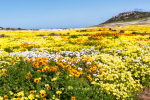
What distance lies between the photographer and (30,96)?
4.22m

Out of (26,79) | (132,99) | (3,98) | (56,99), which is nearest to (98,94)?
(132,99)

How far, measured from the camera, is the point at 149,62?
871 cm

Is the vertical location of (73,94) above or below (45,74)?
below

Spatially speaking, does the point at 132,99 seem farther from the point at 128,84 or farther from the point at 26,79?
the point at 26,79

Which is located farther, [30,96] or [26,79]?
[26,79]

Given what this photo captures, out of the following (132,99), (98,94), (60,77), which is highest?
(60,77)

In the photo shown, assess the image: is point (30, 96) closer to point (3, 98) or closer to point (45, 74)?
point (3, 98)

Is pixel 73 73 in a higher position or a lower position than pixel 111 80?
higher

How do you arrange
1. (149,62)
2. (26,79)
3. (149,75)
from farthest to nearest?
(149,62)
(149,75)
(26,79)

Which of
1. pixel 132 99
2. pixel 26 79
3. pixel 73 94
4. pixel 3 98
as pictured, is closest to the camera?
pixel 3 98

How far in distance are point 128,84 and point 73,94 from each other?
3032 millimetres

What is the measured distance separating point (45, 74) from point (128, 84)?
396cm

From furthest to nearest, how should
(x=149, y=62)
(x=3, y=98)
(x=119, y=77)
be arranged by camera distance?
(x=149, y=62), (x=119, y=77), (x=3, y=98)

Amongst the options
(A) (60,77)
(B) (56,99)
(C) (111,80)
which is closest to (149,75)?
(C) (111,80)
